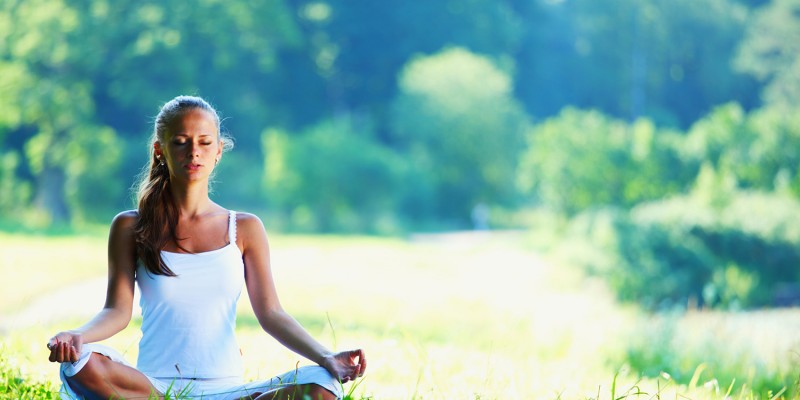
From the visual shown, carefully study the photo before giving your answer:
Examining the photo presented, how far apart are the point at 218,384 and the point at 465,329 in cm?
489

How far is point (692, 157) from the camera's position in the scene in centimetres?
1383

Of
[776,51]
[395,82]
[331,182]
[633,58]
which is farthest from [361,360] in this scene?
[633,58]

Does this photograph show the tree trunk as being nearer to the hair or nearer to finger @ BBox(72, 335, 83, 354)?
the hair

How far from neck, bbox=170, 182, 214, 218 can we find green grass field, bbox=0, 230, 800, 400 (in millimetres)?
547

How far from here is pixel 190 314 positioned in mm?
1945

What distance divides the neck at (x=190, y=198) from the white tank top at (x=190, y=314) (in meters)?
0.11

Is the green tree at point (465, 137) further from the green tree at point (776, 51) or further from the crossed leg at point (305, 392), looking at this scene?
the crossed leg at point (305, 392)

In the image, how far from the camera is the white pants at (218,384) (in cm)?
182

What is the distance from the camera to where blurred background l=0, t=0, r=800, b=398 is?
404 inches

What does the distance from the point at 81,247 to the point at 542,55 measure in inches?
776

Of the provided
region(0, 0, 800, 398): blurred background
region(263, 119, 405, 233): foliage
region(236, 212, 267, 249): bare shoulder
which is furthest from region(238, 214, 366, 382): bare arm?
region(263, 119, 405, 233): foliage

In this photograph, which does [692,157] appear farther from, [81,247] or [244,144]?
[244,144]

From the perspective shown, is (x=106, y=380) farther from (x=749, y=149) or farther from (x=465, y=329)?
(x=749, y=149)

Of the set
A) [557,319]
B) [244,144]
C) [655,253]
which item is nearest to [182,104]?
[557,319]
